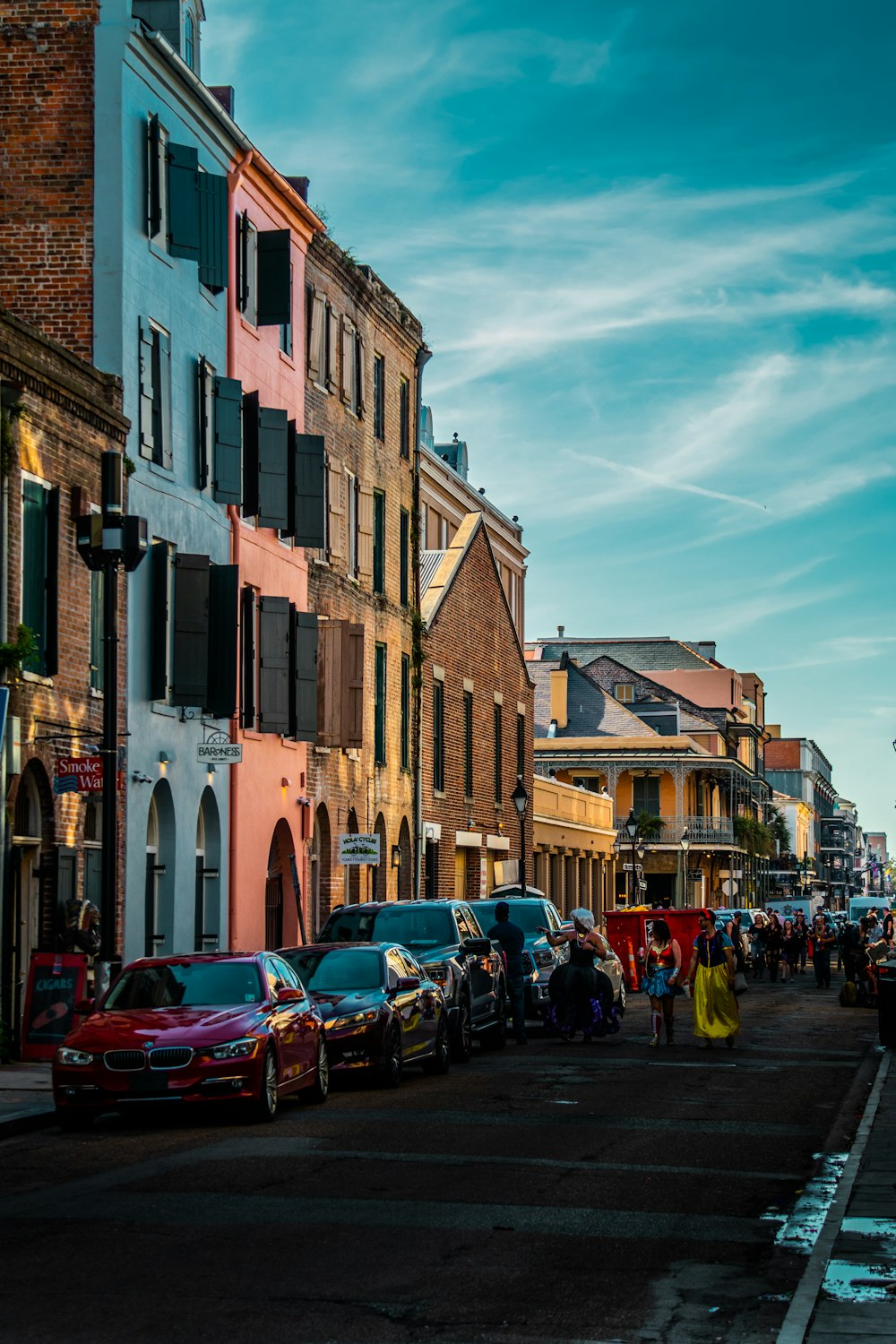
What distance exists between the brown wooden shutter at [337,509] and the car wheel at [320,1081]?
20.6m

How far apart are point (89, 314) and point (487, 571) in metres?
25.7

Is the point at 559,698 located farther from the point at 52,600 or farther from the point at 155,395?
the point at 52,600

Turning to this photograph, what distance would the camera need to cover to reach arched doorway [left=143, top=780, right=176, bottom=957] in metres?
28.1

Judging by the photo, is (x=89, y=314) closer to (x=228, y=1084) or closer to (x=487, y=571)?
(x=228, y=1084)

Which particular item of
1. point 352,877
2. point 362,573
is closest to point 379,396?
point 362,573

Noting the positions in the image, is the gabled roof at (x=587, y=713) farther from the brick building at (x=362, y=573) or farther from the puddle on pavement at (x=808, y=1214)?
the puddle on pavement at (x=808, y=1214)

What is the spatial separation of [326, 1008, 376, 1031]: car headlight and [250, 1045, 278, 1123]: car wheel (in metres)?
2.86

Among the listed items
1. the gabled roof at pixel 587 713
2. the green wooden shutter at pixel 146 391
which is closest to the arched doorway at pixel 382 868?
the green wooden shutter at pixel 146 391

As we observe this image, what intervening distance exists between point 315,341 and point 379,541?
6024 mm

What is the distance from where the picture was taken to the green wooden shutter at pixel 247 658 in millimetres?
31844

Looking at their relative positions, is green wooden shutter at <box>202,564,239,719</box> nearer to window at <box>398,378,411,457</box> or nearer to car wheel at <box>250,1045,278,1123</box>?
car wheel at <box>250,1045,278,1123</box>

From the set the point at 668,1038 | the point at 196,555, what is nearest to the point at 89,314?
the point at 196,555

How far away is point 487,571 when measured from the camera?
2039 inches

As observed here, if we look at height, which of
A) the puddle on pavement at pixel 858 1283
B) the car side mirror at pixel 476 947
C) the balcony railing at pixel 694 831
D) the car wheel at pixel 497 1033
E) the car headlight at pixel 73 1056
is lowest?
the car wheel at pixel 497 1033
